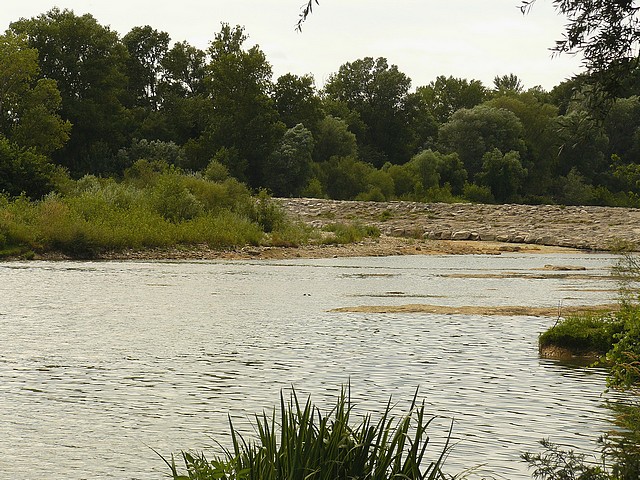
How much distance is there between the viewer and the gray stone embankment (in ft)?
197

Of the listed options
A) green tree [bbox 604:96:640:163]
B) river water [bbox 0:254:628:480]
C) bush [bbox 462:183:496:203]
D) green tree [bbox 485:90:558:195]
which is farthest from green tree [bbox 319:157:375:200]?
river water [bbox 0:254:628:480]

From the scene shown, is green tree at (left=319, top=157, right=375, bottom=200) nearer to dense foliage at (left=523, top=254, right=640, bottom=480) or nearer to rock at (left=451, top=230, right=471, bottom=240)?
rock at (left=451, top=230, right=471, bottom=240)

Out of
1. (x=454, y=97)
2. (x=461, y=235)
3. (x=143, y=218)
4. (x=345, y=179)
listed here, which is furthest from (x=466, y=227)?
(x=454, y=97)

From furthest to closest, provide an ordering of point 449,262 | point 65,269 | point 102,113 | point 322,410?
point 102,113
point 449,262
point 65,269
point 322,410

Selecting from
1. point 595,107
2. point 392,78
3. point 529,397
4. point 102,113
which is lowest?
point 529,397

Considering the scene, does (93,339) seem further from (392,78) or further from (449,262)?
(392,78)

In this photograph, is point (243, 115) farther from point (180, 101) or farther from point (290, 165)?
point (180, 101)

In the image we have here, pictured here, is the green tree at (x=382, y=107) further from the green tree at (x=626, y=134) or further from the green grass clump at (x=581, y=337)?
the green grass clump at (x=581, y=337)

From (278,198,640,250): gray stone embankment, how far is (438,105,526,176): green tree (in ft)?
103

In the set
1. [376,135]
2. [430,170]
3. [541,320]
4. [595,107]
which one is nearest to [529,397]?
[595,107]

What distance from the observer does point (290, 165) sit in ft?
252

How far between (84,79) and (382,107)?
38.9 metres

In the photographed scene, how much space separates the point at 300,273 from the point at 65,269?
8.19 meters

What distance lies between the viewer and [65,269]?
35406 millimetres
